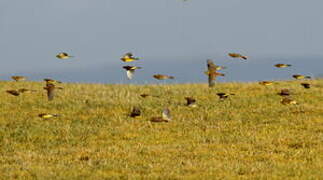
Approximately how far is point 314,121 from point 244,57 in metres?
6.64

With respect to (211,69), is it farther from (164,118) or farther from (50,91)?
(164,118)

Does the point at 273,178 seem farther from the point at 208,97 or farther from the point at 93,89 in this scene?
the point at 93,89

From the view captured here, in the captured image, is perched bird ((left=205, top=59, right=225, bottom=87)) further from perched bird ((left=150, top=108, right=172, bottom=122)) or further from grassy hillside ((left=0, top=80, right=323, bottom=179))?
perched bird ((left=150, top=108, right=172, bottom=122))

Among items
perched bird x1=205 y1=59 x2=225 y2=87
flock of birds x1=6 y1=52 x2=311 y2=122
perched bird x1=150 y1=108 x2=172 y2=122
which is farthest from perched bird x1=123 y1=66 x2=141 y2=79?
perched bird x1=205 y1=59 x2=225 y2=87

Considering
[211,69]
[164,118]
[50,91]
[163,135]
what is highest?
[211,69]

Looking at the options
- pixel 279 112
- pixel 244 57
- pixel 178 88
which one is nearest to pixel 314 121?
pixel 279 112

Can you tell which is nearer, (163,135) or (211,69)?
(163,135)

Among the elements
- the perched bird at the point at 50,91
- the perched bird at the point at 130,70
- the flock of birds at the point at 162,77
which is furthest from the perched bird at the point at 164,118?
the perched bird at the point at 50,91

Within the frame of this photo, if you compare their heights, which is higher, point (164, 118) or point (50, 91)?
point (50, 91)

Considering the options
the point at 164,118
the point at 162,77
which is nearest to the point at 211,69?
the point at 162,77

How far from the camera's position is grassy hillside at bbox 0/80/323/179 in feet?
45.4

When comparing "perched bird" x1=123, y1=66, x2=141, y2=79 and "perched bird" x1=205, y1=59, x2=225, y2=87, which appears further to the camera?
"perched bird" x1=205, y1=59, x2=225, y2=87

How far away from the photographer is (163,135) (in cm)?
1955

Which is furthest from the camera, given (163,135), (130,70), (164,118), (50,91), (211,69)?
(211,69)
